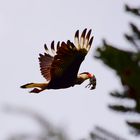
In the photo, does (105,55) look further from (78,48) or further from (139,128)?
(78,48)

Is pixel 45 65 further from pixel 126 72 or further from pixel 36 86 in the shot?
pixel 126 72

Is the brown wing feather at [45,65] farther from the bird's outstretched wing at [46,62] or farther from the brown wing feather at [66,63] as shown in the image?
the brown wing feather at [66,63]

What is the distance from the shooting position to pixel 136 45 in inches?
182

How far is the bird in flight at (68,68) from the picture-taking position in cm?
378

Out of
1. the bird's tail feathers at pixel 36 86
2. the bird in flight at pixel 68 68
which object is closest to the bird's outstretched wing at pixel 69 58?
the bird in flight at pixel 68 68

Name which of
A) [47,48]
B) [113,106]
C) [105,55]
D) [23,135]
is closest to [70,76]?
[113,106]

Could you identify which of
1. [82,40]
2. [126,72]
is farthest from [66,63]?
[126,72]

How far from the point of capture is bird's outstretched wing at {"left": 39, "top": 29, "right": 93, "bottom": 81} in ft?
12.8

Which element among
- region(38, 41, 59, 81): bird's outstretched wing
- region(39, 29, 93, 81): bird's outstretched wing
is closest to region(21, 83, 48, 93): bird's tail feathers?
region(39, 29, 93, 81): bird's outstretched wing

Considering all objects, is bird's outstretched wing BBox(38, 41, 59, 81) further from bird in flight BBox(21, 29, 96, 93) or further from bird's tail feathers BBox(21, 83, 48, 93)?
bird's tail feathers BBox(21, 83, 48, 93)

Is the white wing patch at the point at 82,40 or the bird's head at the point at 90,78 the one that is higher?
the white wing patch at the point at 82,40

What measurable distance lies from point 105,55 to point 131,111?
807 millimetres

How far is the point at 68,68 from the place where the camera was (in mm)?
3984

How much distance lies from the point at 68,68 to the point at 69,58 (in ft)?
0.27
